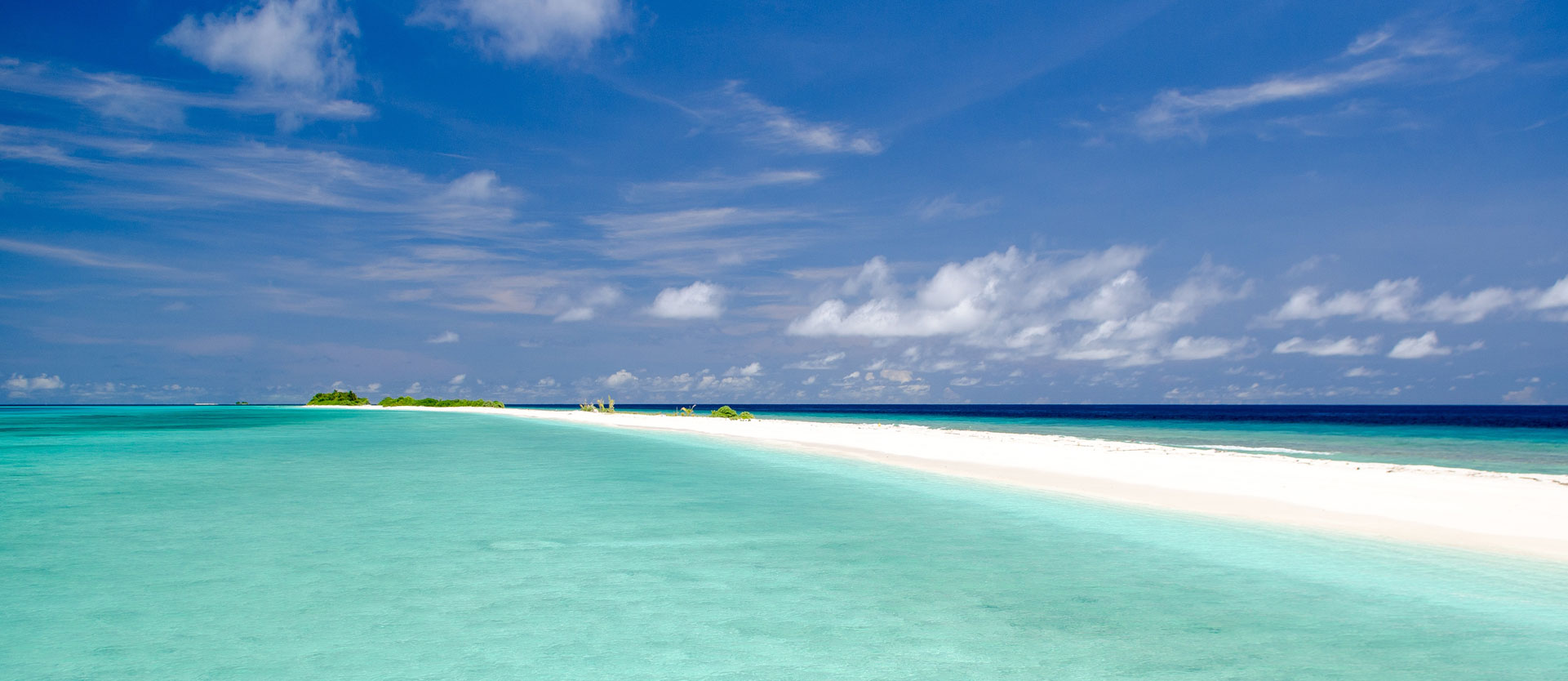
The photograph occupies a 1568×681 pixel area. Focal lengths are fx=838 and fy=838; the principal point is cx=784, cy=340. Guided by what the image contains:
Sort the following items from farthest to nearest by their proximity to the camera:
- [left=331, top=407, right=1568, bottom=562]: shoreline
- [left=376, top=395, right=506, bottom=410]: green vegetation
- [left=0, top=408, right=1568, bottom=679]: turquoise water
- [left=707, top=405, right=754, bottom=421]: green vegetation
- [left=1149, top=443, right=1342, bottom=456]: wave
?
[left=376, top=395, right=506, bottom=410]: green vegetation
[left=707, top=405, right=754, bottom=421]: green vegetation
[left=1149, top=443, right=1342, bottom=456]: wave
[left=331, top=407, right=1568, bottom=562]: shoreline
[left=0, top=408, right=1568, bottom=679]: turquoise water

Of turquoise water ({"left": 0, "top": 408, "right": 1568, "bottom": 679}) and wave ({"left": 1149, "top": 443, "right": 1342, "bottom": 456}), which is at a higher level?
wave ({"left": 1149, "top": 443, "right": 1342, "bottom": 456})

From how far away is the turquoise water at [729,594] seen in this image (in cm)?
578

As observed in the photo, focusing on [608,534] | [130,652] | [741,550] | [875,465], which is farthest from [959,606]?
[875,465]

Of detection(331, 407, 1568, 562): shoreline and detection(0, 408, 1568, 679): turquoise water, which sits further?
detection(331, 407, 1568, 562): shoreline

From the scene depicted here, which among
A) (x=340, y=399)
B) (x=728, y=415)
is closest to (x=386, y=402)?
(x=340, y=399)

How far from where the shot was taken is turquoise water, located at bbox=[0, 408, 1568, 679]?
5.78 meters

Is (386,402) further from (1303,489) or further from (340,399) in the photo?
(1303,489)

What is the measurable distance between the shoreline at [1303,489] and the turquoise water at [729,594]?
1.32m

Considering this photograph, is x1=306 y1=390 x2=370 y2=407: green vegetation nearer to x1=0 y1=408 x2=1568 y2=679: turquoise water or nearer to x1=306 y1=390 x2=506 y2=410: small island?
x1=306 y1=390 x2=506 y2=410: small island

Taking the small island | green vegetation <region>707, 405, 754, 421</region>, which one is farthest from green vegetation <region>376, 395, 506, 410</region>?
green vegetation <region>707, 405, 754, 421</region>

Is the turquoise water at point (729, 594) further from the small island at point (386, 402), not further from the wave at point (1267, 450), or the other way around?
the small island at point (386, 402)

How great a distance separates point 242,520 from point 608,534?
18.2 ft

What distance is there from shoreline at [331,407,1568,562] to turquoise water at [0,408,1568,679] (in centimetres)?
132

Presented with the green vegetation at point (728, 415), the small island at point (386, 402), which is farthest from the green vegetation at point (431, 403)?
the green vegetation at point (728, 415)
